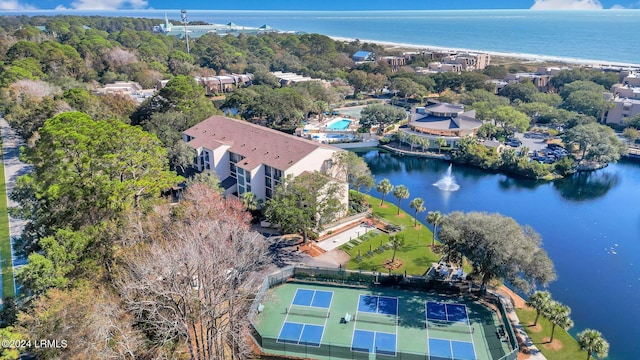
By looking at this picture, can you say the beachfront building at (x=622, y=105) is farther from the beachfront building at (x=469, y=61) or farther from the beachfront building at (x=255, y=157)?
the beachfront building at (x=255, y=157)

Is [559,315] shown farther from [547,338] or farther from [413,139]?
[413,139]

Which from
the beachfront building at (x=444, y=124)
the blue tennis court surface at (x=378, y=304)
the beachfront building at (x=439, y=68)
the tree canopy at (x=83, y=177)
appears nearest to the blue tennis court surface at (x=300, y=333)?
the blue tennis court surface at (x=378, y=304)

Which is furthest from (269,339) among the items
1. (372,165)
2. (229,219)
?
(372,165)

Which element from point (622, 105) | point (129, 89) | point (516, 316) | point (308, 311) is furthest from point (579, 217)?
point (129, 89)

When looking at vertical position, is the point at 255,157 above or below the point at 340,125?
above

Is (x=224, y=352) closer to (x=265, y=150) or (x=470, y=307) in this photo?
(x=470, y=307)
